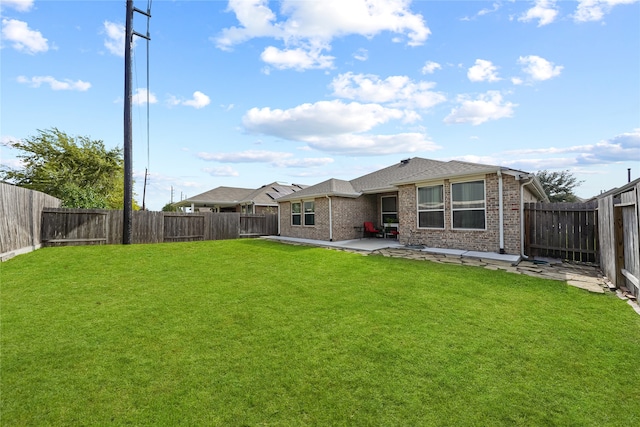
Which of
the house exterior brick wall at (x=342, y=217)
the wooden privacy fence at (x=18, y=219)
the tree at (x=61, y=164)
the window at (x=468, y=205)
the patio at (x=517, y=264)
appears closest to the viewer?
the patio at (x=517, y=264)

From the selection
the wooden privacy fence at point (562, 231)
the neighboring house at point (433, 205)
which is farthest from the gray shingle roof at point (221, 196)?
the wooden privacy fence at point (562, 231)

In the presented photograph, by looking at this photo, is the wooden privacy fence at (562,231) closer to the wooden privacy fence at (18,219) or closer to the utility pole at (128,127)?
the wooden privacy fence at (18,219)

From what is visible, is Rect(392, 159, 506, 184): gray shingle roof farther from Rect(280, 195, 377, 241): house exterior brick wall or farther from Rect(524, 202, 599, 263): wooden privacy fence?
Rect(280, 195, 377, 241): house exterior brick wall

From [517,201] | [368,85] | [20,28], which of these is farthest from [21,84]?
[517,201]

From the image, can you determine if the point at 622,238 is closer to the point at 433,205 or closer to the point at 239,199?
the point at 433,205

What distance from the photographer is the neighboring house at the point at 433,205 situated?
29.5 feet

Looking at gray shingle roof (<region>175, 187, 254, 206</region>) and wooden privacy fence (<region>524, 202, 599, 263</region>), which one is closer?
wooden privacy fence (<region>524, 202, 599, 263</region>)

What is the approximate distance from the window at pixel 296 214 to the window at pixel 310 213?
0.64 m

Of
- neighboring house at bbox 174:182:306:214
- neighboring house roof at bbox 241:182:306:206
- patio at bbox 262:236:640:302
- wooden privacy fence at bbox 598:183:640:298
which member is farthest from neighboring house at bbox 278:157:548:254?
neighboring house at bbox 174:182:306:214

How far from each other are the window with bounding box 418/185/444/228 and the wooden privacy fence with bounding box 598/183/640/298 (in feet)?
14.4

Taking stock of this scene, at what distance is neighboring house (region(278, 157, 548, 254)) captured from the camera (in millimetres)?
9000

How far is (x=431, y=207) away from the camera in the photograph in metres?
10.9

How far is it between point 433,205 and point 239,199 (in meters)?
22.2

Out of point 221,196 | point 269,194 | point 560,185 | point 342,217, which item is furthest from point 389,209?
point 560,185
